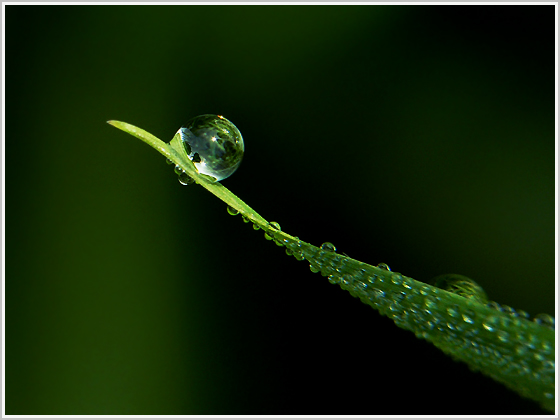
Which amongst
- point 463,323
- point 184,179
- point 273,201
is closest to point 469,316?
point 463,323

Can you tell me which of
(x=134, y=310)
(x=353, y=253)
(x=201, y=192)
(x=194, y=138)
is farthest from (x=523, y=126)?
(x=134, y=310)

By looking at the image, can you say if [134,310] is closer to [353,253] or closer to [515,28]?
[353,253]

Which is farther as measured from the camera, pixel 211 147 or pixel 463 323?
pixel 211 147

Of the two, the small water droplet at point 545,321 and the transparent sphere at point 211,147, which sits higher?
the transparent sphere at point 211,147

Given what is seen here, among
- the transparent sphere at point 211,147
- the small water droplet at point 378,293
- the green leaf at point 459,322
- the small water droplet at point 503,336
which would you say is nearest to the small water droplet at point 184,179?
the transparent sphere at point 211,147

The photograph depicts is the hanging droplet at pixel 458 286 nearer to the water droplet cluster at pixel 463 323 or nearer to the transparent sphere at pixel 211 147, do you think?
the water droplet cluster at pixel 463 323

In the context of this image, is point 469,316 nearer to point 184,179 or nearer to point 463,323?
point 463,323

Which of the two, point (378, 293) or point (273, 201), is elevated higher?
point (273, 201)
